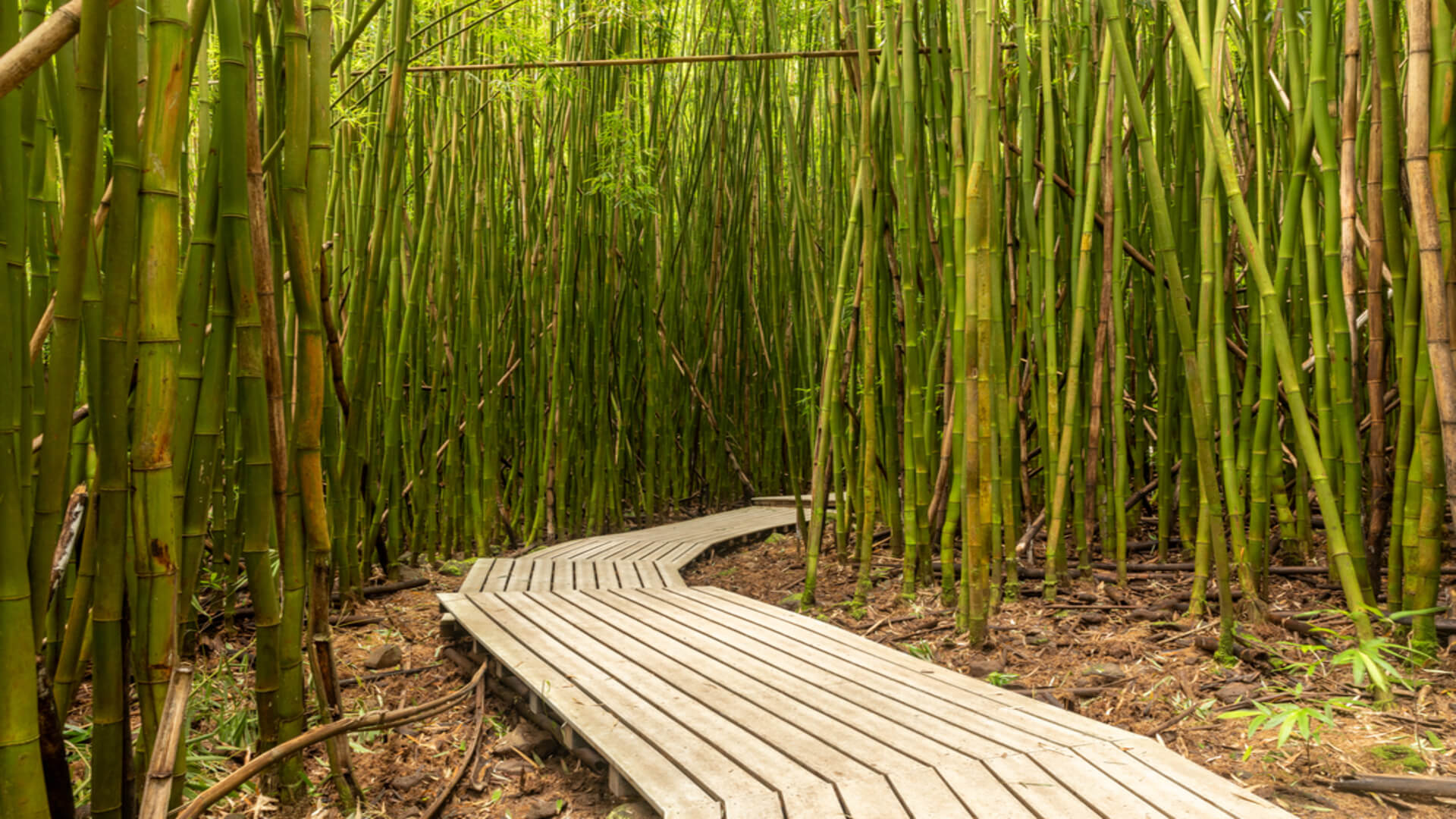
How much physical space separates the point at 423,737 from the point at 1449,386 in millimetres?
1464

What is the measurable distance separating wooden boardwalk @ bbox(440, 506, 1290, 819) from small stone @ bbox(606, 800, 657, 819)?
3 cm

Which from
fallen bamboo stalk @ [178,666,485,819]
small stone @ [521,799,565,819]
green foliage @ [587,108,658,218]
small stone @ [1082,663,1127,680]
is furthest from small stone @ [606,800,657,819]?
green foliage @ [587,108,658,218]

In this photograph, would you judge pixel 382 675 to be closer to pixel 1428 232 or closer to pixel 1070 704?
pixel 1070 704

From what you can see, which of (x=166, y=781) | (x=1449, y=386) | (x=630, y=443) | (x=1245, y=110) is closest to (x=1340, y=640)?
(x=1449, y=386)

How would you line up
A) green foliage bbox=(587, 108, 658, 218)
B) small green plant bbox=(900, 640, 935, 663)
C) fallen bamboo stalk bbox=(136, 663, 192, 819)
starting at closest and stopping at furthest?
fallen bamboo stalk bbox=(136, 663, 192, 819) → small green plant bbox=(900, 640, 935, 663) → green foliage bbox=(587, 108, 658, 218)

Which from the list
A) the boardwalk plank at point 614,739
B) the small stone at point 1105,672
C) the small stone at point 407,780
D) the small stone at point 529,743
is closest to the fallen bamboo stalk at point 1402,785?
the small stone at point 1105,672

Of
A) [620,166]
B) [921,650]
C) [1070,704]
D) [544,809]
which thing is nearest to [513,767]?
[544,809]

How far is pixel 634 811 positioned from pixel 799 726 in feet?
0.69

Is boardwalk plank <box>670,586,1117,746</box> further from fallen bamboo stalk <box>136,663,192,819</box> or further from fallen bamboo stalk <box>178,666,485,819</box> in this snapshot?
fallen bamboo stalk <box>136,663,192,819</box>

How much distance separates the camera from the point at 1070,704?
4.22 feet

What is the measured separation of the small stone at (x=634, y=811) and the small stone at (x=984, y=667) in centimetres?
61

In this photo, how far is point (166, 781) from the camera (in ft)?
2.14

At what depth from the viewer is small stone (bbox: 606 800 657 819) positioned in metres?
1.03

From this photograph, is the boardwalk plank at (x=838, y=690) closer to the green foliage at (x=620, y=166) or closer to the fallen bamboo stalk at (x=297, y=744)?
the fallen bamboo stalk at (x=297, y=744)
